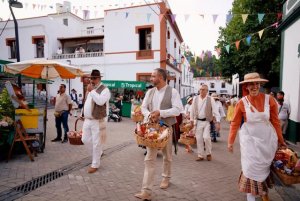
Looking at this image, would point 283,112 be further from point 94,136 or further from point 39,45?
point 39,45

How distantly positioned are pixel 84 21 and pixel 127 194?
87.2 feet

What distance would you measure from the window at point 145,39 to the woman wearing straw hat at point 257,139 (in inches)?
664

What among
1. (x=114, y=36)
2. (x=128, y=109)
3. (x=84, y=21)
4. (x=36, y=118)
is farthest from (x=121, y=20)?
(x=36, y=118)

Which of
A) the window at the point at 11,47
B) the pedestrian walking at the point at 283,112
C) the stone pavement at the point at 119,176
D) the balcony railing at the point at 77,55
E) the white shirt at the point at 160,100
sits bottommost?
the stone pavement at the point at 119,176

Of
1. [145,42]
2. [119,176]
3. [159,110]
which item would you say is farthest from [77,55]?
[159,110]

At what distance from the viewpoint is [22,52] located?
24.0 metres

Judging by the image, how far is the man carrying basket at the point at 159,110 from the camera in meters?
4.18

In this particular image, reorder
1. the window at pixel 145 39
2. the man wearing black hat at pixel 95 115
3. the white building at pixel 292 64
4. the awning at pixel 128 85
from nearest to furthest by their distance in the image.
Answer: the man wearing black hat at pixel 95 115 < the white building at pixel 292 64 < the awning at pixel 128 85 < the window at pixel 145 39

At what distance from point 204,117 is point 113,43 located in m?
15.6

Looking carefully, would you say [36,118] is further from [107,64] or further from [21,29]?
[21,29]

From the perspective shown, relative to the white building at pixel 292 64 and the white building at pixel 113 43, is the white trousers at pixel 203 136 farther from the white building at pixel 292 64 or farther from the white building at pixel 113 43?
the white building at pixel 113 43

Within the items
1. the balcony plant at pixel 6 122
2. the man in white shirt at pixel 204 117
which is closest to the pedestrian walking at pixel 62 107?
the balcony plant at pixel 6 122

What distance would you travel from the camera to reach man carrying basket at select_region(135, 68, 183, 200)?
418 centimetres

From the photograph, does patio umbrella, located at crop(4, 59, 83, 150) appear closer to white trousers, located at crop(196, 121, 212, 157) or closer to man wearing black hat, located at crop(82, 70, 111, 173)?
man wearing black hat, located at crop(82, 70, 111, 173)
